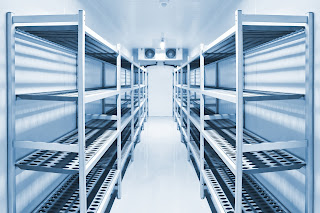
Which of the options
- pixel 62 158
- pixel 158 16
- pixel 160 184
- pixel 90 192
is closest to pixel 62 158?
pixel 62 158

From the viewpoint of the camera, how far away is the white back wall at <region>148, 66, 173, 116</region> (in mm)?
10266

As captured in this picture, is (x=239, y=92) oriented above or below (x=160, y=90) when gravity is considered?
below

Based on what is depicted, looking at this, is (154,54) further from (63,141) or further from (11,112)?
(11,112)

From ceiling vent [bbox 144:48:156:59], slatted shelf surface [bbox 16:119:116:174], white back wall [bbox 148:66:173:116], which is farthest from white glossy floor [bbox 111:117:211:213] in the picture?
white back wall [bbox 148:66:173:116]

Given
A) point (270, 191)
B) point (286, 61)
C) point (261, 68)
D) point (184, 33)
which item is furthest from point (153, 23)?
point (270, 191)

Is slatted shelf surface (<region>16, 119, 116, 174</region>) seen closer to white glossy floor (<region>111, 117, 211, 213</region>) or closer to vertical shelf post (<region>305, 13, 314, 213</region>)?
white glossy floor (<region>111, 117, 211, 213</region>)

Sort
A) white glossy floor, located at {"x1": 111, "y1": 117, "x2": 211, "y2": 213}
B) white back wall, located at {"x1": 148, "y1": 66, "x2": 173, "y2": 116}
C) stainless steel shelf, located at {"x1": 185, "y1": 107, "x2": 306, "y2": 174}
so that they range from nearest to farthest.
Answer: stainless steel shelf, located at {"x1": 185, "y1": 107, "x2": 306, "y2": 174} → white glossy floor, located at {"x1": 111, "y1": 117, "x2": 211, "y2": 213} → white back wall, located at {"x1": 148, "y1": 66, "x2": 173, "y2": 116}

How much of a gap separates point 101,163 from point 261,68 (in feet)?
7.01

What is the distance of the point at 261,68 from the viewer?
254 centimetres

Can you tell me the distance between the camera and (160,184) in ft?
11.0

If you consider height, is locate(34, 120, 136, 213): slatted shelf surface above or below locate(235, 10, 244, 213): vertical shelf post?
below

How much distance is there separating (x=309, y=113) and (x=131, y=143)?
301 cm

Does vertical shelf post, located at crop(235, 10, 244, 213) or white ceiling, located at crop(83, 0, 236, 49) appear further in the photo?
white ceiling, located at crop(83, 0, 236, 49)

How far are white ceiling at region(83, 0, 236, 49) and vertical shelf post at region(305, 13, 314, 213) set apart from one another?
1961 millimetres
